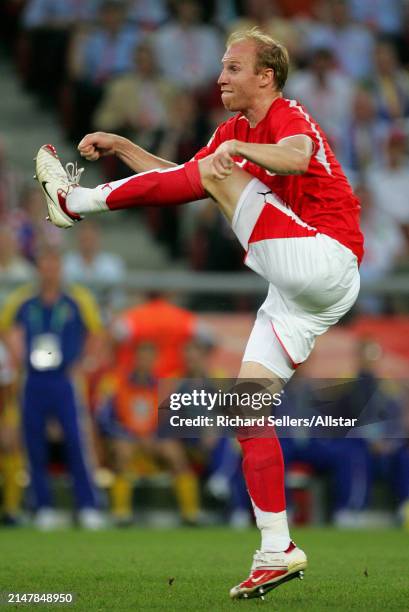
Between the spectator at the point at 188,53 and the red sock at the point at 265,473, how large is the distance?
9.15 meters

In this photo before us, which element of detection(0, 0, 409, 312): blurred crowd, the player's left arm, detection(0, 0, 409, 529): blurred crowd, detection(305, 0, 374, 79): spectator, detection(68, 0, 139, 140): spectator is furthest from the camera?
detection(305, 0, 374, 79): spectator

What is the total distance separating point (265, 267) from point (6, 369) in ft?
19.1

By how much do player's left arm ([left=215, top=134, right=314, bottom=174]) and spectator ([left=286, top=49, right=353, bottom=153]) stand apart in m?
8.63

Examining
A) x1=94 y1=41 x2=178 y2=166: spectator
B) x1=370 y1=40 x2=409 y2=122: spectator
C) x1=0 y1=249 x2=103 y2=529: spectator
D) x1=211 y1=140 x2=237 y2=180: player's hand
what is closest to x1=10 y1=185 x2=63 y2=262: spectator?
x1=0 y1=249 x2=103 y2=529: spectator

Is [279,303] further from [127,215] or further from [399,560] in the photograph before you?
[127,215]

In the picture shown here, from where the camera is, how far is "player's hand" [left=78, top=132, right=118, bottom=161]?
19.9 ft

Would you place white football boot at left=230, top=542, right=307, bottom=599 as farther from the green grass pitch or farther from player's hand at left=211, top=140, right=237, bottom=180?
player's hand at left=211, top=140, right=237, bottom=180

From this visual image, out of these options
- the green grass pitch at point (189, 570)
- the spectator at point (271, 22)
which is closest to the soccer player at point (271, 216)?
the green grass pitch at point (189, 570)

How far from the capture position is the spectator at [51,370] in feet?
36.0

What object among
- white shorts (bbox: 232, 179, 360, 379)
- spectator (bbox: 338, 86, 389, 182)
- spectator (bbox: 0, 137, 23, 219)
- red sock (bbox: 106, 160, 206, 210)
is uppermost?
spectator (bbox: 338, 86, 389, 182)

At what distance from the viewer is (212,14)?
15.8 metres

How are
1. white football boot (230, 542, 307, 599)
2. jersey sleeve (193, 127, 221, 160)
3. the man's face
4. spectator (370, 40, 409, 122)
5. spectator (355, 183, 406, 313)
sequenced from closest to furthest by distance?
white football boot (230, 542, 307, 599), the man's face, jersey sleeve (193, 127, 221, 160), spectator (355, 183, 406, 313), spectator (370, 40, 409, 122)

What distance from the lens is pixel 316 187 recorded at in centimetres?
598

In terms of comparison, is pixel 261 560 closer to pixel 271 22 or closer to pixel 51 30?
pixel 51 30
